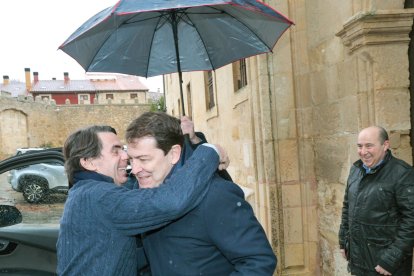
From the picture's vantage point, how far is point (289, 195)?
16.4 ft

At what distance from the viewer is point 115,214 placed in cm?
167

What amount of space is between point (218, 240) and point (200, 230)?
0.27ft

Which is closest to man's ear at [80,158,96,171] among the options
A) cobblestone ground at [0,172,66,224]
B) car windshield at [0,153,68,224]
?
car windshield at [0,153,68,224]

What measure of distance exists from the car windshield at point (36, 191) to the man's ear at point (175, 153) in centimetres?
220

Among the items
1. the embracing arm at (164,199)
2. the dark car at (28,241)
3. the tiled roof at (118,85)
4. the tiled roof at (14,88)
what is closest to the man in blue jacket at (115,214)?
the embracing arm at (164,199)

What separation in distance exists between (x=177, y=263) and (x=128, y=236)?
0.27m

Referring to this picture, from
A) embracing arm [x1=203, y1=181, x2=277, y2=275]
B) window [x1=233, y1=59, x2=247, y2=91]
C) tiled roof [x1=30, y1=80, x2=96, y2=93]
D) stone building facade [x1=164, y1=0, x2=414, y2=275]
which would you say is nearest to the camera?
embracing arm [x1=203, y1=181, x2=277, y2=275]

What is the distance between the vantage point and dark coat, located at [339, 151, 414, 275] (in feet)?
9.75

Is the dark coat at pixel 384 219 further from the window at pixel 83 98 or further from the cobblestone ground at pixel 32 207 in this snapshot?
the window at pixel 83 98

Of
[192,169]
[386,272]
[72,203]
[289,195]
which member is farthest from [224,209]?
[289,195]

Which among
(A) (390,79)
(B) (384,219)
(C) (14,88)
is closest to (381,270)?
(B) (384,219)

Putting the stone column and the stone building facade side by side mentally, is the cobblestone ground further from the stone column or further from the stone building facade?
the stone column

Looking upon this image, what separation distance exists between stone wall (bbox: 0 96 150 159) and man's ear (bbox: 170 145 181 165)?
4091 cm

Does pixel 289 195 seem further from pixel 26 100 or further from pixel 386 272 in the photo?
pixel 26 100
